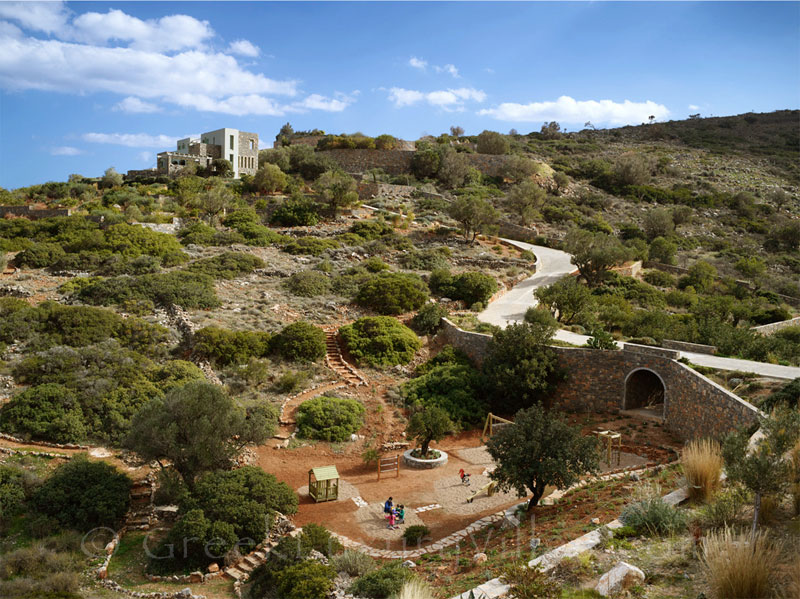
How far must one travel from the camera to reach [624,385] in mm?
19750

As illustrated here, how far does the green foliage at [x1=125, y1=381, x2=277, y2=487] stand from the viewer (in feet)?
43.5

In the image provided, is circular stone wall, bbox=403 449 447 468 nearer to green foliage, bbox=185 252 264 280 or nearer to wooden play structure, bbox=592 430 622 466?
wooden play structure, bbox=592 430 622 466

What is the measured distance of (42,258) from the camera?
2783 centimetres

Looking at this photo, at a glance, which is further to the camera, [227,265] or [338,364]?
[227,265]

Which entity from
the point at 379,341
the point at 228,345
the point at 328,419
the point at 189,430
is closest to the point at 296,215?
the point at 379,341

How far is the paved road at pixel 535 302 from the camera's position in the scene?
17031mm

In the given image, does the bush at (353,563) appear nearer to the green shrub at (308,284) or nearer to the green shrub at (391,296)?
the green shrub at (391,296)

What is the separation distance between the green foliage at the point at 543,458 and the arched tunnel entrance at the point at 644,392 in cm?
758

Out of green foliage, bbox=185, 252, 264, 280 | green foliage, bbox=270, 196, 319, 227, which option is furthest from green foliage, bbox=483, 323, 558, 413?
green foliage, bbox=270, 196, 319, 227

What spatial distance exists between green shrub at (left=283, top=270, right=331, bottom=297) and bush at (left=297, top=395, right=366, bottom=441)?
887cm

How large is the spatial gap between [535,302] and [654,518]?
66.3 feet

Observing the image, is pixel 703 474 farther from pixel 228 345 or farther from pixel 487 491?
pixel 228 345

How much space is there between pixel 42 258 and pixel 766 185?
7020 centimetres

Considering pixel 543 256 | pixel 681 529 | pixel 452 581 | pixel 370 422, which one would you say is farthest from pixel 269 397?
pixel 543 256
